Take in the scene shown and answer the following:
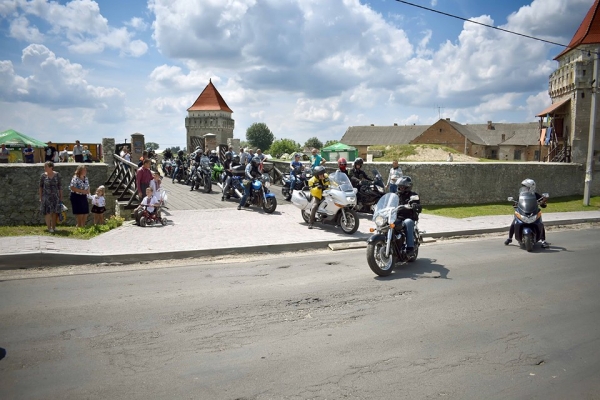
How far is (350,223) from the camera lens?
11359 millimetres

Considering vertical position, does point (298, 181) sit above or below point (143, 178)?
below

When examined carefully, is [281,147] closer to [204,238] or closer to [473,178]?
[473,178]

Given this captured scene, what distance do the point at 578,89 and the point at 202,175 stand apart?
102ft

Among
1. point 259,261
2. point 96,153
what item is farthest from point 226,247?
point 96,153

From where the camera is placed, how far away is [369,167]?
17250 mm

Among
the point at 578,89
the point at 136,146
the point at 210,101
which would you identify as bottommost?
the point at 136,146

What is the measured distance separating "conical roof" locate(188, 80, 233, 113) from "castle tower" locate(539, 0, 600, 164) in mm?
58585

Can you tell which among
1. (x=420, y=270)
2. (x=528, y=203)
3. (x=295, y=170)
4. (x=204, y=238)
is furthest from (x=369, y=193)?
(x=420, y=270)

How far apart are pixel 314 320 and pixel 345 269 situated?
2693mm

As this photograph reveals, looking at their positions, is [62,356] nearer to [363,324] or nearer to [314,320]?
[314,320]

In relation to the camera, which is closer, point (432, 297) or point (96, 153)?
point (432, 297)

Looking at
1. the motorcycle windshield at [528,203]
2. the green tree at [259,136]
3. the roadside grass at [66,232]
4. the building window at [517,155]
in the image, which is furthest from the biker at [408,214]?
the green tree at [259,136]

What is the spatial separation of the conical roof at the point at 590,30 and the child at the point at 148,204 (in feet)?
117

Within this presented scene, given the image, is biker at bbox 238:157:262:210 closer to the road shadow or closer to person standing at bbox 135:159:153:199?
person standing at bbox 135:159:153:199
